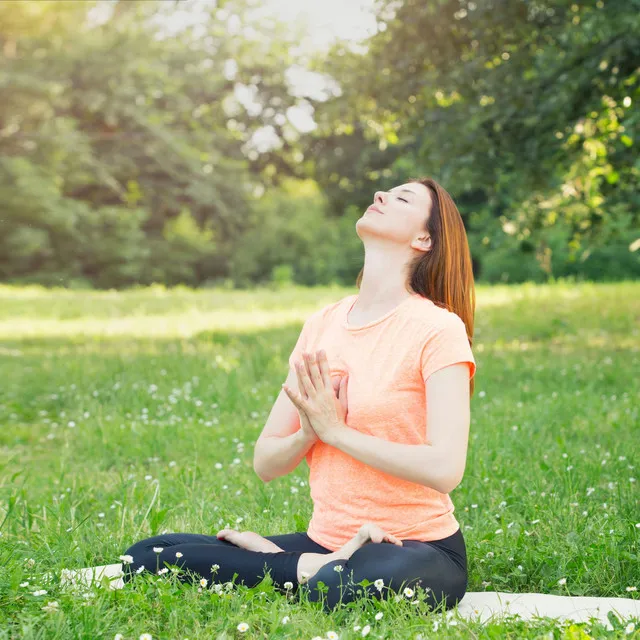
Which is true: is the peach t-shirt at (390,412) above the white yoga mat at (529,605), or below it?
above

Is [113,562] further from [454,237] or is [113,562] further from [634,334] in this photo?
[634,334]

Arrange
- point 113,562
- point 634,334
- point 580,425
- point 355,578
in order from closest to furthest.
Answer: point 355,578 < point 113,562 < point 580,425 < point 634,334

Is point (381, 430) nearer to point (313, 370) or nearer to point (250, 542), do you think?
point (313, 370)

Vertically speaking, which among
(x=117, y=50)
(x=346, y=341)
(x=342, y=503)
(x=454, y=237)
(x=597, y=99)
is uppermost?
(x=117, y=50)

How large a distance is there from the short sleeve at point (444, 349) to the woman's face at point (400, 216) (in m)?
0.38

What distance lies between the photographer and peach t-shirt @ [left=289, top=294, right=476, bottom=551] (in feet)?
10.0

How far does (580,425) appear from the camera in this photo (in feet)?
19.8

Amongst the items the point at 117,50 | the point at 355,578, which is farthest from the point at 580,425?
the point at 117,50

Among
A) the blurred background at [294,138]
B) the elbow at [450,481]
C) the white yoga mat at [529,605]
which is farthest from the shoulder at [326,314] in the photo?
the blurred background at [294,138]

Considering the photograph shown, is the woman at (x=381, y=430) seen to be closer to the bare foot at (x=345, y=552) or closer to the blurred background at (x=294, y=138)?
the bare foot at (x=345, y=552)

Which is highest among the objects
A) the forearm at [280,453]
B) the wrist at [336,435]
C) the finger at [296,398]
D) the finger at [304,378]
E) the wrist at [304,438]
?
the finger at [304,378]

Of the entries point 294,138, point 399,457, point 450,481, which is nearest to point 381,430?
point 399,457

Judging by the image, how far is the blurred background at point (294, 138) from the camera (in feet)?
33.3

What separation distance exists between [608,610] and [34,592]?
195cm
